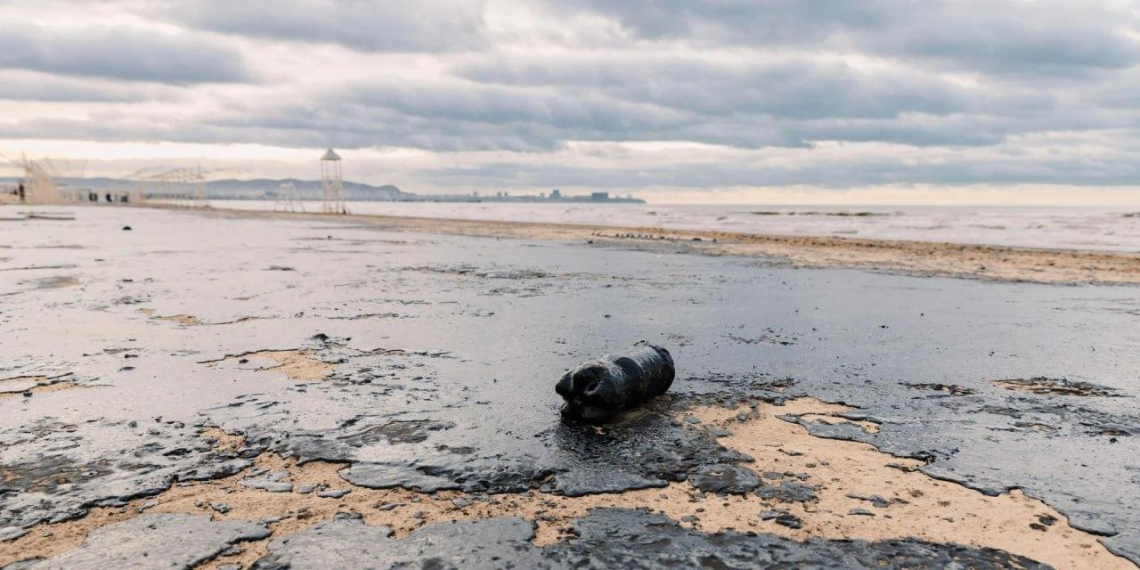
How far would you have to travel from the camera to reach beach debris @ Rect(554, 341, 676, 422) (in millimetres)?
4633

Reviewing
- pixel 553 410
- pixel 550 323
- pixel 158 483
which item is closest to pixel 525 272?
pixel 550 323

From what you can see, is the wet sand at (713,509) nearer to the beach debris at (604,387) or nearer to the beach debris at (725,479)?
the beach debris at (725,479)

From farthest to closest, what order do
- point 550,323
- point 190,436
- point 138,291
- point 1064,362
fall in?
point 138,291 → point 550,323 → point 1064,362 → point 190,436

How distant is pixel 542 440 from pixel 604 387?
0.61 meters

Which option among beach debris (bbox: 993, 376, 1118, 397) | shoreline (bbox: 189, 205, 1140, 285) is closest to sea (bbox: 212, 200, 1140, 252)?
shoreline (bbox: 189, 205, 1140, 285)

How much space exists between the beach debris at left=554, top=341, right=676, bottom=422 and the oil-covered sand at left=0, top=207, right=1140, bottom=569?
0.14 m

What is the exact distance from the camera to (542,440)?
4.27m

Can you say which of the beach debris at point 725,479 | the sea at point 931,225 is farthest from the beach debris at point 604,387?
the sea at point 931,225

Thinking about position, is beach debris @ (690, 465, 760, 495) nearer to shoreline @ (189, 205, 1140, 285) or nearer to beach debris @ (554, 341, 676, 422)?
beach debris @ (554, 341, 676, 422)

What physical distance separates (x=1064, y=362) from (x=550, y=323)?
17.5 feet

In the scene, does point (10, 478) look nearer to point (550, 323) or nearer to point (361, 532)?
point (361, 532)

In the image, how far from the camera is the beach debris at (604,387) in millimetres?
4633

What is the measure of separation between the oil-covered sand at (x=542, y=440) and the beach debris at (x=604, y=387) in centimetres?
14

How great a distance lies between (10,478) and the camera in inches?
140
